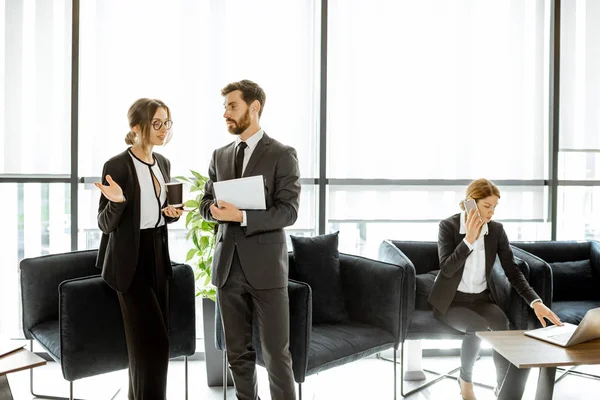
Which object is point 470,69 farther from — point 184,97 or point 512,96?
point 184,97

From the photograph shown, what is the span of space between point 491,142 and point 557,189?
2.18 feet

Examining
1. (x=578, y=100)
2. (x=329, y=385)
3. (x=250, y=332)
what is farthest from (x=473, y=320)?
(x=578, y=100)

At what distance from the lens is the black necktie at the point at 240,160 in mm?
2871

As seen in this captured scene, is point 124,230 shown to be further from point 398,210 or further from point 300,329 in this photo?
point 398,210

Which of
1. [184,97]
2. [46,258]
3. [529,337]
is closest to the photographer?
[529,337]

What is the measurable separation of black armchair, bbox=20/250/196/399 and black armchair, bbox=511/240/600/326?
7.62ft

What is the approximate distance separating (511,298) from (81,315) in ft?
8.05

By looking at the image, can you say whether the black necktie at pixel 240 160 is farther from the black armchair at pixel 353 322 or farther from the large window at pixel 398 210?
the large window at pixel 398 210

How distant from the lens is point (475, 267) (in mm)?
3482

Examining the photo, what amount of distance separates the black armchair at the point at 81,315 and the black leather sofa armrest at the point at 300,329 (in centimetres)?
65

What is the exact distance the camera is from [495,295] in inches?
137

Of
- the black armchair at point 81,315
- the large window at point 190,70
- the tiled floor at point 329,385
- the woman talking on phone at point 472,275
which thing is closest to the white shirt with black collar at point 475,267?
the woman talking on phone at point 472,275

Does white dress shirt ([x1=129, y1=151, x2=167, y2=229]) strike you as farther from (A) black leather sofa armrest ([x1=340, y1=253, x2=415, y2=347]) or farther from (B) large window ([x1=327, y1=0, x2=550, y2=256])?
(B) large window ([x1=327, y1=0, x2=550, y2=256])

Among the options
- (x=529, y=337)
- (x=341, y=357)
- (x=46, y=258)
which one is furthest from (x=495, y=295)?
(x=46, y=258)
